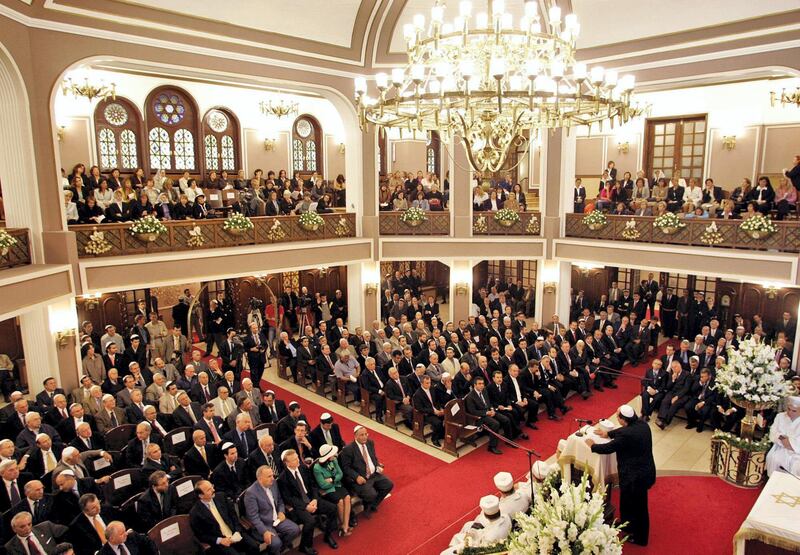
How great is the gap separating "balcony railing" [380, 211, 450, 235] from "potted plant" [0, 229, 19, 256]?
30.4 ft

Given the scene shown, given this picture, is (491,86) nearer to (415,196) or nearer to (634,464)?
(634,464)

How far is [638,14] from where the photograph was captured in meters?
14.3

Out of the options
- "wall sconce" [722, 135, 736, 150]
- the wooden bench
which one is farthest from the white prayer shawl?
"wall sconce" [722, 135, 736, 150]

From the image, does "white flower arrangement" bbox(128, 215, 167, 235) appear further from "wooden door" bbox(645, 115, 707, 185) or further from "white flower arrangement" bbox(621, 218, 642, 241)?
"wooden door" bbox(645, 115, 707, 185)

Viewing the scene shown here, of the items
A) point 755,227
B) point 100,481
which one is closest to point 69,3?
point 100,481

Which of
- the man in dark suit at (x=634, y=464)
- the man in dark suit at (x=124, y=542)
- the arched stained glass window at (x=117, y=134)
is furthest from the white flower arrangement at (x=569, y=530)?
the arched stained glass window at (x=117, y=134)

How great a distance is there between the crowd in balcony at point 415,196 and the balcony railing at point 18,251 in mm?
9210

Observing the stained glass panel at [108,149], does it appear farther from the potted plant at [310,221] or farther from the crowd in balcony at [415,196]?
the crowd in balcony at [415,196]

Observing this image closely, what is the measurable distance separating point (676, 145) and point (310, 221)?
12.9m

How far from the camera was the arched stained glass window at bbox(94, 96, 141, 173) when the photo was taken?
1759cm

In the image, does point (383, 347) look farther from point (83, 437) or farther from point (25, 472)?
point (25, 472)

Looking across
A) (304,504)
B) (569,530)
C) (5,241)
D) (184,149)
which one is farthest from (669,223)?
(184,149)

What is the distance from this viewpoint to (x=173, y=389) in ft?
33.8

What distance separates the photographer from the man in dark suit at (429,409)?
35.5 feet
